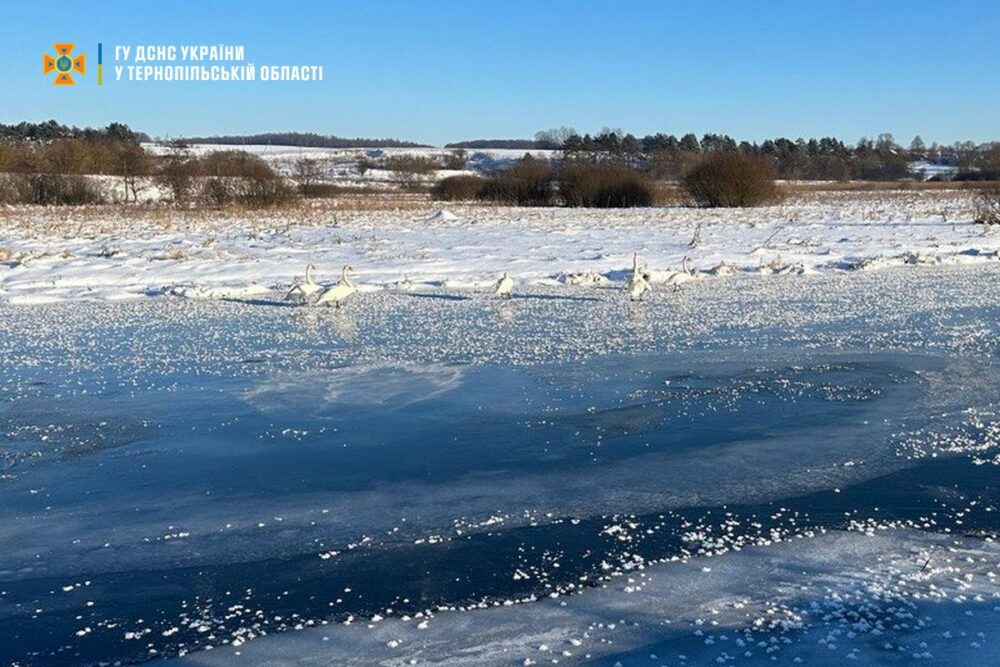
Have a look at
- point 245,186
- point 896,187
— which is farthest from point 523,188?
point 896,187

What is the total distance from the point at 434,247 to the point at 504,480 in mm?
14596

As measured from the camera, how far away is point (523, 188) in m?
42.5

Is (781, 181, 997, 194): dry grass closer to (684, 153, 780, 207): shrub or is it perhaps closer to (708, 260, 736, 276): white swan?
(684, 153, 780, 207): shrub

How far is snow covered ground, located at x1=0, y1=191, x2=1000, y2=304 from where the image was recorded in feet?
48.7

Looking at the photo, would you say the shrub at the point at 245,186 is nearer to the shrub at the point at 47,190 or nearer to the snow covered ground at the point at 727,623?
the shrub at the point at 47,190

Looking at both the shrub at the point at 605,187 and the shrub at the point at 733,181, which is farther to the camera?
the shrub at the point at 605,187

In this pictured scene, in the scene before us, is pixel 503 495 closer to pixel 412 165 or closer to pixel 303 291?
pixel 303 291

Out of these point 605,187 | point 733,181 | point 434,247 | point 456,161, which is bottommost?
point 434,247

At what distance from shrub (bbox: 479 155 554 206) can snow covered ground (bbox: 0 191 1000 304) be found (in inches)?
460

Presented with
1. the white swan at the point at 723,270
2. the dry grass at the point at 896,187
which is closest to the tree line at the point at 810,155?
the dry grass at the point at 896,187

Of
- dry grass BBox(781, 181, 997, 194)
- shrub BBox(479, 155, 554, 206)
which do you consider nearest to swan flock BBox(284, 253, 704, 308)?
shrub BBox(479, 155, 554, 206)

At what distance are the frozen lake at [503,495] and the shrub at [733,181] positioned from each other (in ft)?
92.5

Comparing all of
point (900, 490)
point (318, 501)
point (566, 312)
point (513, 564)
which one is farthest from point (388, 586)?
point (566, 312)

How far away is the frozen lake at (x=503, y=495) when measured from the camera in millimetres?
3639
